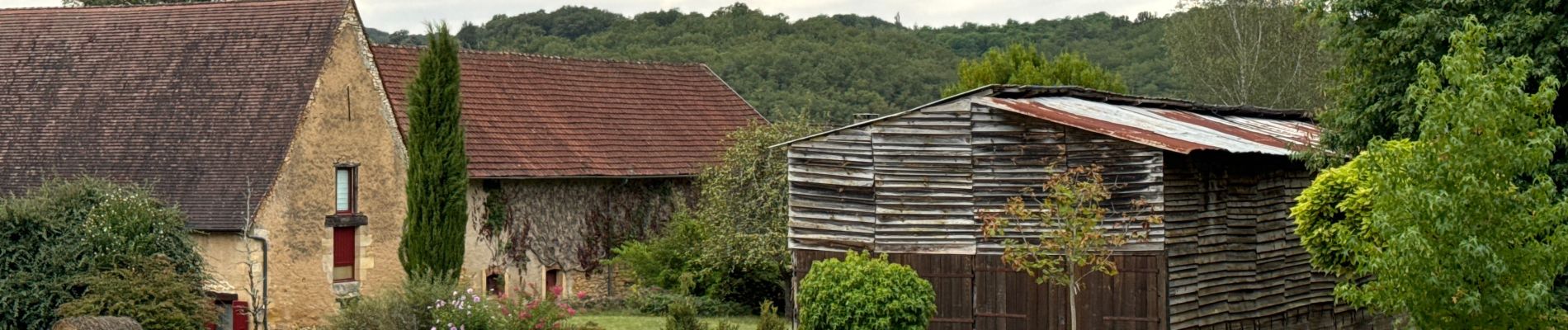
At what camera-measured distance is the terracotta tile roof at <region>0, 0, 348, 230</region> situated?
85.1 ft

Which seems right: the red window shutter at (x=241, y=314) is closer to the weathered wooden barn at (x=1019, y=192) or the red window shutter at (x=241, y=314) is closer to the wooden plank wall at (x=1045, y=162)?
the weathered wooden barn at (x=1019, y=192)

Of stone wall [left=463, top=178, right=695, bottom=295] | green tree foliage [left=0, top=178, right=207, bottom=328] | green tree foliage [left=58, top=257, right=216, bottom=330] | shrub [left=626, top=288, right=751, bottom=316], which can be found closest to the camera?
green tree foliage [left=58, top=257, right=216, bottom=330]

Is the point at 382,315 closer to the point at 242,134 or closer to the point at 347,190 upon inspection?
the point at 347,190

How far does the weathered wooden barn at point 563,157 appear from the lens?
28578mm

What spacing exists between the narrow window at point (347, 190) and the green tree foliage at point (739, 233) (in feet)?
15.1

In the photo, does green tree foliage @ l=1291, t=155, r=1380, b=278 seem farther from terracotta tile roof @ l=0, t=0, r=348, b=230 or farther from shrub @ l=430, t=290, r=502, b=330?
terracotta tile roof @ l=0, t=0, r=348, b=230

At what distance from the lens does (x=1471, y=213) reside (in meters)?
13.6

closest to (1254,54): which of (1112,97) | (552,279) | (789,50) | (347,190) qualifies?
(789,50)

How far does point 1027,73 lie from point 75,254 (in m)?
27.1

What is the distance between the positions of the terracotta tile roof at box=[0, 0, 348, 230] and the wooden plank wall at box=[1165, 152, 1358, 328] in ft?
43.1

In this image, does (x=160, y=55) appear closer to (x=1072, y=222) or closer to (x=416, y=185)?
(x=416, y=185)

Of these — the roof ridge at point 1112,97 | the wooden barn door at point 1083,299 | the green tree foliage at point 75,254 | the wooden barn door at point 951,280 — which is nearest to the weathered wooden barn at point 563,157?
the green tree foliage at point 75,254

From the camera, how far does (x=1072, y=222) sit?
1842cm

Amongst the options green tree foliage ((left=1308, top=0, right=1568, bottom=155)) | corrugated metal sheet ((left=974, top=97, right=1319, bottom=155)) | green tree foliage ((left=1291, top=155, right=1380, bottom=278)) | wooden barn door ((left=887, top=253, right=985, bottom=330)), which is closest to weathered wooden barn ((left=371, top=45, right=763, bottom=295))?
corrugated metal sheet ((left=974, top=97, right=1319, bottom=155))
